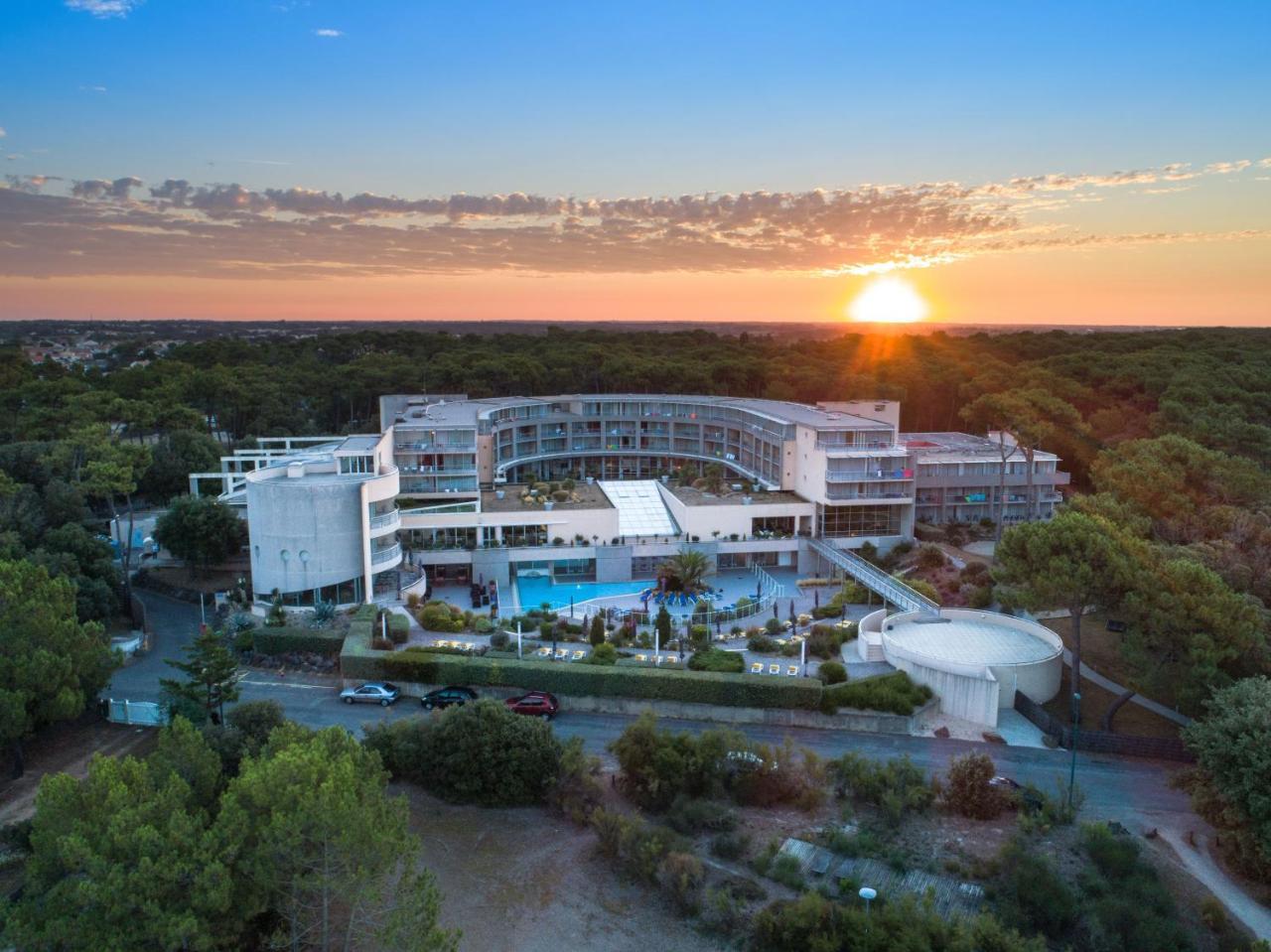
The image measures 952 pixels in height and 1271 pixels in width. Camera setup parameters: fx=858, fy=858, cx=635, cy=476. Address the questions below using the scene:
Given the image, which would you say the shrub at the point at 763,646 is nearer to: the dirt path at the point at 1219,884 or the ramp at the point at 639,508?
the ramp at the point at 639,508

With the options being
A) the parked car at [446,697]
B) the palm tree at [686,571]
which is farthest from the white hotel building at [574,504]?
the parked car at [446,697]

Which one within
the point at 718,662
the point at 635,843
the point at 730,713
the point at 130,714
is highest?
the point at 718,662

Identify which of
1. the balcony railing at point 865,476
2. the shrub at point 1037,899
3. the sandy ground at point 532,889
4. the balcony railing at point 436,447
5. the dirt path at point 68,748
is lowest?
the sandy ground at point 532,889

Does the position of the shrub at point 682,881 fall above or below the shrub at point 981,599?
below

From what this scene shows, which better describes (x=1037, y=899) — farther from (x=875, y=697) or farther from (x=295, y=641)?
(x=295, y=641)

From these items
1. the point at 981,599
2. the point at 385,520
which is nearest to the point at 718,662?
the point at 981,599

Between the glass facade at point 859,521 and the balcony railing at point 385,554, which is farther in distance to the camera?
the glass facade at point 859,521

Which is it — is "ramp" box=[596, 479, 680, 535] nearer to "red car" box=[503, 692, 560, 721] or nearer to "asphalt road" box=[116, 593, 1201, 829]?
"red car" box=[503, 692, 560, 721]
